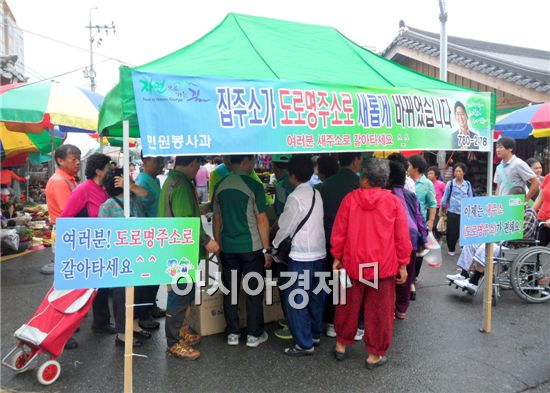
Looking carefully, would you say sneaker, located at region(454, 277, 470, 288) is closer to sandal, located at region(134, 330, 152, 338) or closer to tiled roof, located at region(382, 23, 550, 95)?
sandal, located at region(134, 330, 152, 338)

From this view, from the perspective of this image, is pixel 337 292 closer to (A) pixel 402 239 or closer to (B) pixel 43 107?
(A) pixel 402 239

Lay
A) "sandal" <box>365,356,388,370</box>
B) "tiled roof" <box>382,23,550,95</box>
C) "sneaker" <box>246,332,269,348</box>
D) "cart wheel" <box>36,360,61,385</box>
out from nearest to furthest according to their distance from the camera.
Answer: "cart wheel" <box>36,360,61,385</box>, "sandal" <box>365,356,388,370</box>, "sneaker" <box>246,332,269,348</box>, "tiled roof" <box>382,23,550,95</box>

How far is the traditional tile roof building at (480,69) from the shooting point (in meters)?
8.98

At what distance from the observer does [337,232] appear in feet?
12.1

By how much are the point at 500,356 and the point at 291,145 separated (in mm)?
2790

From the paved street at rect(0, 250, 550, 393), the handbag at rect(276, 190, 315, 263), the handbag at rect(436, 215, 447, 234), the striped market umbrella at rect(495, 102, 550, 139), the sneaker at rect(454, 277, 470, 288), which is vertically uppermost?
the striped market umbrella at rect(495, 102, 550, 139)

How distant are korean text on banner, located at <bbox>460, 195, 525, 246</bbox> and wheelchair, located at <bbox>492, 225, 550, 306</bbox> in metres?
0.71

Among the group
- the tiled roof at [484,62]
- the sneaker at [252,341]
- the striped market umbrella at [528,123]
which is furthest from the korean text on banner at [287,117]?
the tiled roof at [484,62]

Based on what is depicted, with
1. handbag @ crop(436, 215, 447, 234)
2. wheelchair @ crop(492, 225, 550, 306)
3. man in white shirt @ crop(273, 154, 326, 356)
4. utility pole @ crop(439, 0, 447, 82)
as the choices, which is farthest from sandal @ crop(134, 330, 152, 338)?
utility pole @ crop(439, 0, 447, 82)

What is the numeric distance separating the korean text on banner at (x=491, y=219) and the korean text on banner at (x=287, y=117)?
59 cm

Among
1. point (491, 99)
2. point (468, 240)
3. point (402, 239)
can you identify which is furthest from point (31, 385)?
point (491, 99)

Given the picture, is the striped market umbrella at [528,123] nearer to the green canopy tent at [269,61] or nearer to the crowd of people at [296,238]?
the green canopy tent at [269,61]

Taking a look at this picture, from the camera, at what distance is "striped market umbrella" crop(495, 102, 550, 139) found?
6.93m

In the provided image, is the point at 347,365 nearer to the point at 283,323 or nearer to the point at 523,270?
the point at 283,323
